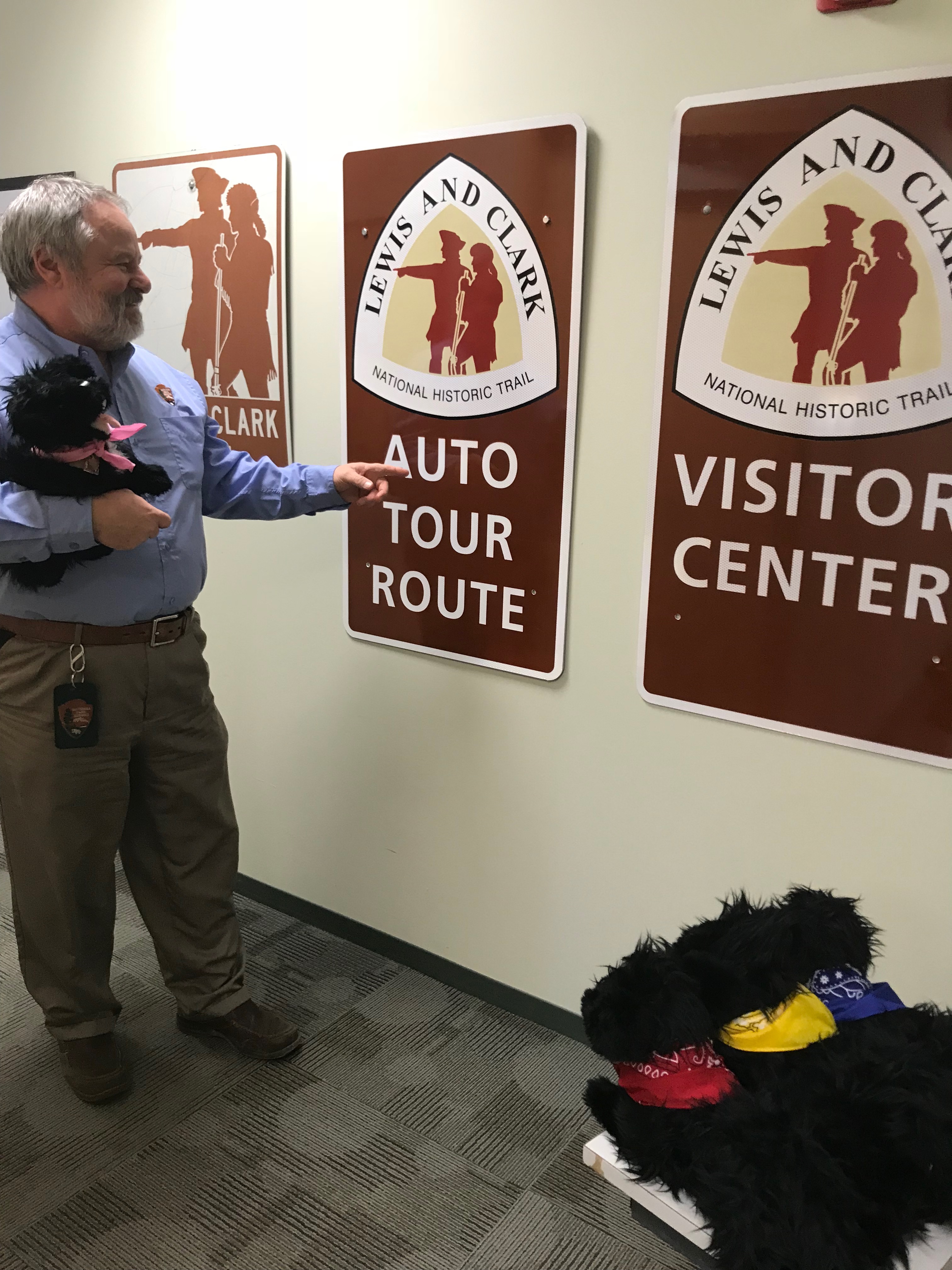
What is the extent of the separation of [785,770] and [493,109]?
142cm

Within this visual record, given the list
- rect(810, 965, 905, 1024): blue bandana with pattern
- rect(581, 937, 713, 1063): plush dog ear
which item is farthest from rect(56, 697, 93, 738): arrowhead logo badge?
rect(810, 965, 905, 1024): blue bandana with pattern

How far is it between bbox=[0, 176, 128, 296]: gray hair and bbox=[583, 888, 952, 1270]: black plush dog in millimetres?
1563

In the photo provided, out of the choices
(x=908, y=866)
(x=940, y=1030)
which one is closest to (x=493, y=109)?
(x=908, y=866)

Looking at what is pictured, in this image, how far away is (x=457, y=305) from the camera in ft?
6.56

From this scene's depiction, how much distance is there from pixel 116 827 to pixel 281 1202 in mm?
798

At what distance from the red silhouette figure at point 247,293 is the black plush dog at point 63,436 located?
0.73m

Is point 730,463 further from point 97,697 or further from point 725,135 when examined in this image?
point 97,697

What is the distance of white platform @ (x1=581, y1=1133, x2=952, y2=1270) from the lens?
3.30 feet

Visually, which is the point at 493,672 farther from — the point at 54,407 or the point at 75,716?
A: the point at 54,407

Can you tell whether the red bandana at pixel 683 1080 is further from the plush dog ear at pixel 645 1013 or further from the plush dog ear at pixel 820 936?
the plush dog ear at pixel 820 936

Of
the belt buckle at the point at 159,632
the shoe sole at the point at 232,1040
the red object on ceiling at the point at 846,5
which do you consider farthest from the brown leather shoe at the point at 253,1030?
the red object on ceiling at the point at 846,5

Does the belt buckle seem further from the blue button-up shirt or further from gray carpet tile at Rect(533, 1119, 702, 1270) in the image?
gray carpet tile at Rect(533, 1119, 702, 1270)

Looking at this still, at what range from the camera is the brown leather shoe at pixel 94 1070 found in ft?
6.59

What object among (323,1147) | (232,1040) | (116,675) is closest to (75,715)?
(116,675)
